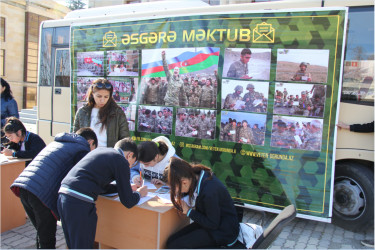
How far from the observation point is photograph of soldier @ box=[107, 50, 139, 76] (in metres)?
5.17

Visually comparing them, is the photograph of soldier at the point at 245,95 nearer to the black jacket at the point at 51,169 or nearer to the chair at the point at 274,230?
the chair at the point at 274,230

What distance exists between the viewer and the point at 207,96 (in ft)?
15.0

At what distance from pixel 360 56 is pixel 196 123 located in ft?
7.63

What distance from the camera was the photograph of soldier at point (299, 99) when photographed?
13.1ft

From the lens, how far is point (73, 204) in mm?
2422

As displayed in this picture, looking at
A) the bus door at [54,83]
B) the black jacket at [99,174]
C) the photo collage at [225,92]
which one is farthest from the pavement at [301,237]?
the bus door at [54,83]

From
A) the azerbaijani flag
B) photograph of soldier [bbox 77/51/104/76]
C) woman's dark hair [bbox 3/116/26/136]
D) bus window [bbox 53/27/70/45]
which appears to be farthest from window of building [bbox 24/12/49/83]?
woman's dark hair [bbox 3/116/26/136]

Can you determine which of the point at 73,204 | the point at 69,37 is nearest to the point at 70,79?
the point at 69,37

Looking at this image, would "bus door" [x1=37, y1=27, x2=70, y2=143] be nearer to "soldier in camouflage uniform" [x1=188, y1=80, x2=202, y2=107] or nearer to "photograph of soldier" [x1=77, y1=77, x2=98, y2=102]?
"photograph of soldier" [x1=77, y1=77, x2=98, y2=102]

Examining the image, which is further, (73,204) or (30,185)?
(30,185)

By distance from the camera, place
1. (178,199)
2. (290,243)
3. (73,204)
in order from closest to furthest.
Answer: (73,204), (178,199), (290,243)

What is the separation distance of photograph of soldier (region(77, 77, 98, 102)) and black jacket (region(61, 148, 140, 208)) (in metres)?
3.34

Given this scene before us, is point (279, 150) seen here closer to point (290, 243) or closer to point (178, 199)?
point (290, 243)

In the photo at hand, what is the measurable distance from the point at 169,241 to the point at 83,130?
1.37 metres
